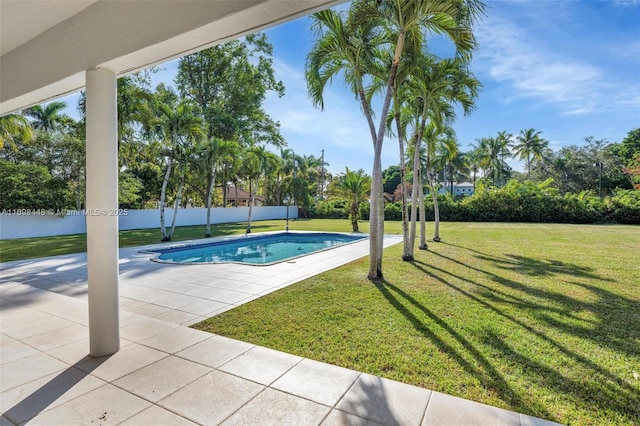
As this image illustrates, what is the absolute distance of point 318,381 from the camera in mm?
2758

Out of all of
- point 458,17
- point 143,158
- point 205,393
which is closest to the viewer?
point 205,393

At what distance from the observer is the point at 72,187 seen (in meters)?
16.1

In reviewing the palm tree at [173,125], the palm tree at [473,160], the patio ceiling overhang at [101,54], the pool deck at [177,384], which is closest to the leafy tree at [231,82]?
the palm tree at [173,125]

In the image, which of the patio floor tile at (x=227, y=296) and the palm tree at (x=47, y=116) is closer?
the patio floor tile at (x=227, y=296)

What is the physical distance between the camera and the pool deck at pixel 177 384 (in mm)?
2277

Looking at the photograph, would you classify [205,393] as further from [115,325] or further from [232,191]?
[232,191]

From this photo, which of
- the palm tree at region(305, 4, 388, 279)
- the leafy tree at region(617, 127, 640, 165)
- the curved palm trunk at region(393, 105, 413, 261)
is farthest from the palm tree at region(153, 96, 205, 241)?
the leafy tree at region(617, 127, 640, 165)

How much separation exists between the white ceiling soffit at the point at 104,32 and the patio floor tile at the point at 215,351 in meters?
2.99

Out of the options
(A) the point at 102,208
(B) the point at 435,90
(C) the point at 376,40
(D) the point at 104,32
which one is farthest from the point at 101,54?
(B) the point at 435,90

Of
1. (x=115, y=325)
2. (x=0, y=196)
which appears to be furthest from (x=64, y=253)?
(x=115, y=325)

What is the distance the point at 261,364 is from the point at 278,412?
2.54 ft

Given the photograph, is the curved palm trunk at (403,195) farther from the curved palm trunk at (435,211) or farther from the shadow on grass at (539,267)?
the curved palm trunk at (435,211)

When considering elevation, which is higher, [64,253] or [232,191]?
[232,191]

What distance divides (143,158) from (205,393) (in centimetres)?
2117
